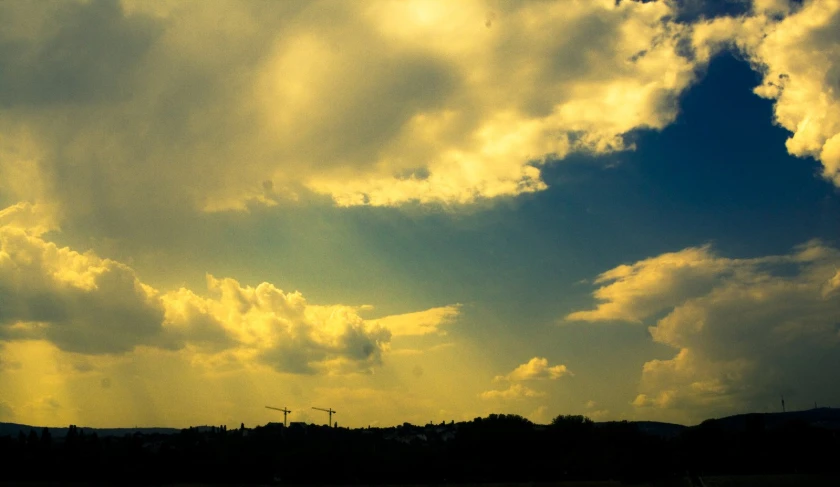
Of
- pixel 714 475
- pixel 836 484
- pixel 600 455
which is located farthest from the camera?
pixel 600 455

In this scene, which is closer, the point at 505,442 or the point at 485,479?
the point at 485,479

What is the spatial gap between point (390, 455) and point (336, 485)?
17.2 metres

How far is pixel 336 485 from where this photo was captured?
602 feet

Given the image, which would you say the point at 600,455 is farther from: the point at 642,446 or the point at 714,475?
the point at 714,475

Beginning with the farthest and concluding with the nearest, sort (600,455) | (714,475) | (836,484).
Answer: (600,455) < (714,475) < (836,484)

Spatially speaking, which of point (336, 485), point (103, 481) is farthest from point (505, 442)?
point (103, 481)

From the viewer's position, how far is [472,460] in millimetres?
193375

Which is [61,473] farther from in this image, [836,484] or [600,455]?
→ [836,484]

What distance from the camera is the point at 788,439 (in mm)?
176125

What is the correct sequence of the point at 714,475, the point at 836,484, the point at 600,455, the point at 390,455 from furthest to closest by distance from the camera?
1. the point at 390,455
2. the point at 600,455
3. the point at 714,475
4. the point at 836,484

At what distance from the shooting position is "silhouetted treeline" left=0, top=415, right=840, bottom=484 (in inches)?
6742

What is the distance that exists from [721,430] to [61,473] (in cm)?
15506

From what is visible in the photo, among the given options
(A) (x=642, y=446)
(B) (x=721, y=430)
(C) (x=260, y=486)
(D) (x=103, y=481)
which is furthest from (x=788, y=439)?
(D) (x=103, y=481)

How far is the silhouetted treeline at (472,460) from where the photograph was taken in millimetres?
171250
